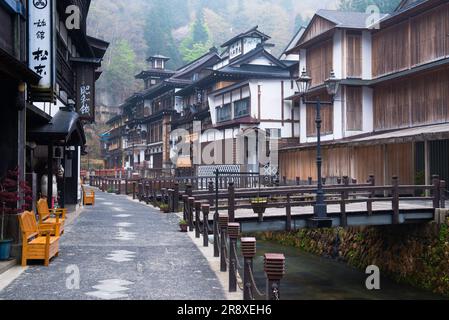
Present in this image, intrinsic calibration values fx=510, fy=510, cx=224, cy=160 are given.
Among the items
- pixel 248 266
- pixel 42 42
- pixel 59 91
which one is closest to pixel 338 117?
pixel 59 91

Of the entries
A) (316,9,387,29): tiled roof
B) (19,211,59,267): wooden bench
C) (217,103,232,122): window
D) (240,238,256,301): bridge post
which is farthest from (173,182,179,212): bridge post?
(217,103,232,122): window

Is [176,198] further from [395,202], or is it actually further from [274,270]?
[274,270]

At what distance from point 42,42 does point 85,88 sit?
10235 mm

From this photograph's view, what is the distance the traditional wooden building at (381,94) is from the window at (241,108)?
217 inches

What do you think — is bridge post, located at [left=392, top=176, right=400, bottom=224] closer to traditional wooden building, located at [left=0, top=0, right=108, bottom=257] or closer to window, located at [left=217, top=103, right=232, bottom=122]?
traditional wooden building, located at [left=0, top=0, right=108, bottom=257]

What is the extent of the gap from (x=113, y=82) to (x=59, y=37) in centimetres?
7987

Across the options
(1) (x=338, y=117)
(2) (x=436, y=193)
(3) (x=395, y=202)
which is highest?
(1) (x=338, y=117)

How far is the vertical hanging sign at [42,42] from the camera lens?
13.7 m

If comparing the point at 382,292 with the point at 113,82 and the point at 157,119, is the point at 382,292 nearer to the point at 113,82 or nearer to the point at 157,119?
the point at 157,119

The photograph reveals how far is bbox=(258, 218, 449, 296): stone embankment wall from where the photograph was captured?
1795cm

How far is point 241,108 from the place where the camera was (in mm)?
41750

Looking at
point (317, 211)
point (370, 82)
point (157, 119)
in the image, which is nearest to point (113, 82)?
point (157, 119)

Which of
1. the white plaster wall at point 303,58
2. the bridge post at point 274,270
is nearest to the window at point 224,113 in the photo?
the white plaster wall at point 303,58
